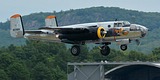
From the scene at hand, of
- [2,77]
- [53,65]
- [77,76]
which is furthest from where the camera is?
[53,65]

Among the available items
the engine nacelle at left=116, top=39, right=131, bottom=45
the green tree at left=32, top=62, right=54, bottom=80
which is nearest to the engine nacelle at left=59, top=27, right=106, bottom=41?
the engine nacelle at left=116, top=39, right=131, bottom=45

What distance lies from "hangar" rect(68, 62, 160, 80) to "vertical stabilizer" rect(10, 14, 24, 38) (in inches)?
1648

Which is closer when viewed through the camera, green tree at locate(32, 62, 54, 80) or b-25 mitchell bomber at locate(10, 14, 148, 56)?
b-25 mitchell bomber at locate(10, 14, 148, 56)

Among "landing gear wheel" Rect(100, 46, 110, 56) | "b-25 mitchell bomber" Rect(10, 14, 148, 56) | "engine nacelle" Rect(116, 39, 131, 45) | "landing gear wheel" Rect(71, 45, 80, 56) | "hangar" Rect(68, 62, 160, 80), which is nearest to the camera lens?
"b-25 mitchell bomber" Rect(10, 14, 148, 56)

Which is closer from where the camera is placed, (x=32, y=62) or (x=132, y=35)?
(x=132, y=35)

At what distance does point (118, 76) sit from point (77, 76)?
10159 millimetres

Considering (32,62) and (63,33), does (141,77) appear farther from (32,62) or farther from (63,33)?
(63,33)

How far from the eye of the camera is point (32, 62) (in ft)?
648

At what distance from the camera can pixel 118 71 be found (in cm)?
15175

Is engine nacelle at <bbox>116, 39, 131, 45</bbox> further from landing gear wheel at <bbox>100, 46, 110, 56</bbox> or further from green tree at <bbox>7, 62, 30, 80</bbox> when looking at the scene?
green tree at <bbox>7, 62, 30, 80</bbox>

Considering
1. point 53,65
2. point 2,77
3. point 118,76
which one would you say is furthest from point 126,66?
point 53,65

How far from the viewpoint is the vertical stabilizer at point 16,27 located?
98.3 meters

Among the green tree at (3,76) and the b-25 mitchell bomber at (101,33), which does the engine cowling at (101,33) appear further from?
the green tree at (3,76)

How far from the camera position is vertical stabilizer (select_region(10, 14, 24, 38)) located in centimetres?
9831
